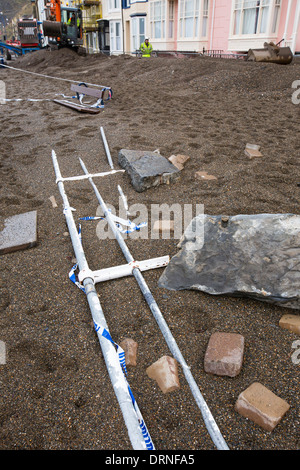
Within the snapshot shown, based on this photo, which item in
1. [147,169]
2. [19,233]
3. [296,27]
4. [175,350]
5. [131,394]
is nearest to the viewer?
[131,394]

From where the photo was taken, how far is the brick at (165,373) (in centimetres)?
195

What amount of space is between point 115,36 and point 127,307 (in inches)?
1094

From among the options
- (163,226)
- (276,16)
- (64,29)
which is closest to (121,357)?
(163,226)

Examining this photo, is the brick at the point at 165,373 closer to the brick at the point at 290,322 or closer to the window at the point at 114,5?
the brick at the point at 290,322

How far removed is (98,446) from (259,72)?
424 inches

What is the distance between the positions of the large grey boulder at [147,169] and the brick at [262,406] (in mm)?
2965

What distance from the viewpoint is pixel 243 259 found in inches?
100.0

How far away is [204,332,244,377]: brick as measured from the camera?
1998 millimetres

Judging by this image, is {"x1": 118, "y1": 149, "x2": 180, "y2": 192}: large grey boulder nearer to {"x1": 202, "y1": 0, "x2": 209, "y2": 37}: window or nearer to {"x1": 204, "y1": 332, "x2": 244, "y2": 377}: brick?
{"x1": 204, "y1": 332, "x2": 244, "y2": 377}: brick

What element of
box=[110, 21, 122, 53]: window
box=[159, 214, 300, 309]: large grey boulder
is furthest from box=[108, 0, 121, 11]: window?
box=[159, 214, 300, 309]: large grey boulder

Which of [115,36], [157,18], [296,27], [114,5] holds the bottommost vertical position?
[296,27]

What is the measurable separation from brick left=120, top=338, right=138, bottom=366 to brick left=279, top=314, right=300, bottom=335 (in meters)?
1.05

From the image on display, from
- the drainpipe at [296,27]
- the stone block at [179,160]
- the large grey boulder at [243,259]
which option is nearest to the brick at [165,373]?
the large grey boulder at [243,259]

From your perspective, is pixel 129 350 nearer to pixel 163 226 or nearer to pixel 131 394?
pixel 131 394
